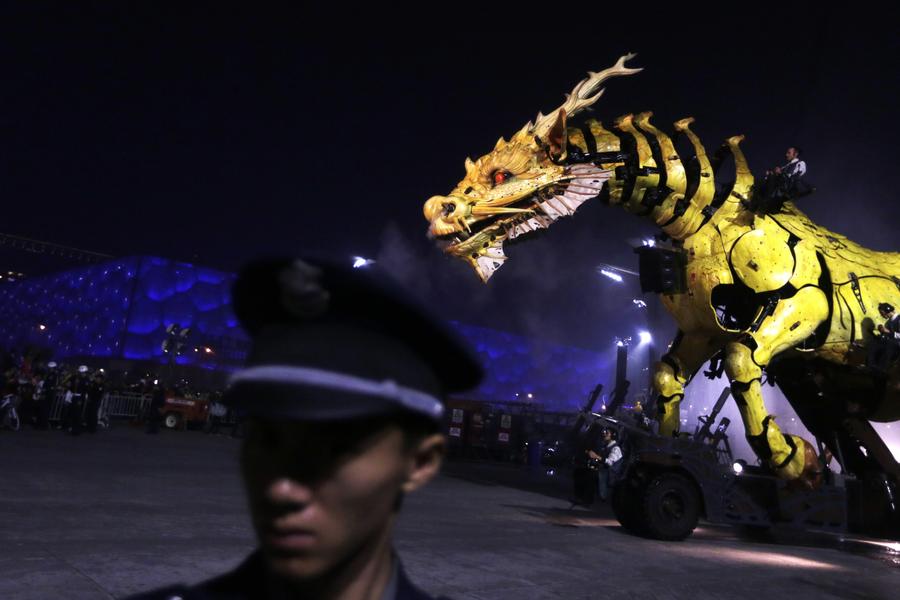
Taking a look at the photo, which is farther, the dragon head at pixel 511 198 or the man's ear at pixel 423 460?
the dragon head at pixel 511 198

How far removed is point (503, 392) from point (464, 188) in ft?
191

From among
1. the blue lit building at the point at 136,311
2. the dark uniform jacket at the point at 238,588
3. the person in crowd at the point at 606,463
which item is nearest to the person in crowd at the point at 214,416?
the person in crowd at the point at 606,463

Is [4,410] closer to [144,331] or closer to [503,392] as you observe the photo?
[144,331]

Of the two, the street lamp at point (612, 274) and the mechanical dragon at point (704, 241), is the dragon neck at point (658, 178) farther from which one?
the street lamp at point (612, 274)

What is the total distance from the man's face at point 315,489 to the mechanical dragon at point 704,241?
27.7ft

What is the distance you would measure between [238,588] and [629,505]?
8.75 metres

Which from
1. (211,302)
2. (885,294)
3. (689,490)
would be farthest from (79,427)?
(211,302)

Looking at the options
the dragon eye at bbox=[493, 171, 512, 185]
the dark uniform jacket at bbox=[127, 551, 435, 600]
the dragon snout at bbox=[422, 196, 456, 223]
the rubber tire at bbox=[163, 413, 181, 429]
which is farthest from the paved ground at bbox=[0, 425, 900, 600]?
the rubber tire at bbox=[163, 413, 181, 429]

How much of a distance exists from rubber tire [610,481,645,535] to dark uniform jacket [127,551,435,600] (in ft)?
27.8

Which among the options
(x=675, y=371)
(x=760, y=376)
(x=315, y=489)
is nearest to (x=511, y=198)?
(x=675, y=371)

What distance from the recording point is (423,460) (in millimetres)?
1143

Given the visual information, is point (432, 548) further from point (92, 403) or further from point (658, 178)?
point (92, 403)

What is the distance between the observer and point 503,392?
6675cm

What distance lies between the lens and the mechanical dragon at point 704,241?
30.6 feet
